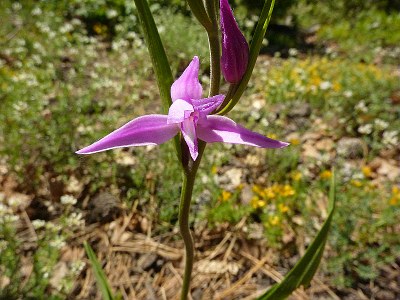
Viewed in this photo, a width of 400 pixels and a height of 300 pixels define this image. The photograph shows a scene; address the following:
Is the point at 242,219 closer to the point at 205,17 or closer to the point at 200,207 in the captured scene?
the point at 200,207

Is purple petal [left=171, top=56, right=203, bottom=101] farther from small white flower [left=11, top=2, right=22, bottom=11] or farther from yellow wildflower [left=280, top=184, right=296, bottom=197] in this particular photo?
small white flower [left=11, top=2, right=22, bottom=11]

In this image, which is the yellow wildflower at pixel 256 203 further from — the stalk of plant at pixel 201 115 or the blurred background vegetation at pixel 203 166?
the stalk of plant at pixel 201 115

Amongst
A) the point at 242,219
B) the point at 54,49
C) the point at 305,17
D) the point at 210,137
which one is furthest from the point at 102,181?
the point at 305,17

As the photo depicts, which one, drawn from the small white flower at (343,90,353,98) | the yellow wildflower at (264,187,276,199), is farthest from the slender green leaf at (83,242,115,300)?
the small white flower at (343,90,353,98)

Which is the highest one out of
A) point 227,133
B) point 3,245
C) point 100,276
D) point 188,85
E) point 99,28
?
point 99,28

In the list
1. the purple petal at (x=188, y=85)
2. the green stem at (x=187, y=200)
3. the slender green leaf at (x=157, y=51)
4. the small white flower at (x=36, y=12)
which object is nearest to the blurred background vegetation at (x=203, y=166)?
the small white flower at (x=36, y=12)

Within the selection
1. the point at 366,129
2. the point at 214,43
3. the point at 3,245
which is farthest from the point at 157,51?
the point at 366,129

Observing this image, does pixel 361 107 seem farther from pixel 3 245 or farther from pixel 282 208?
pixel 3 245
